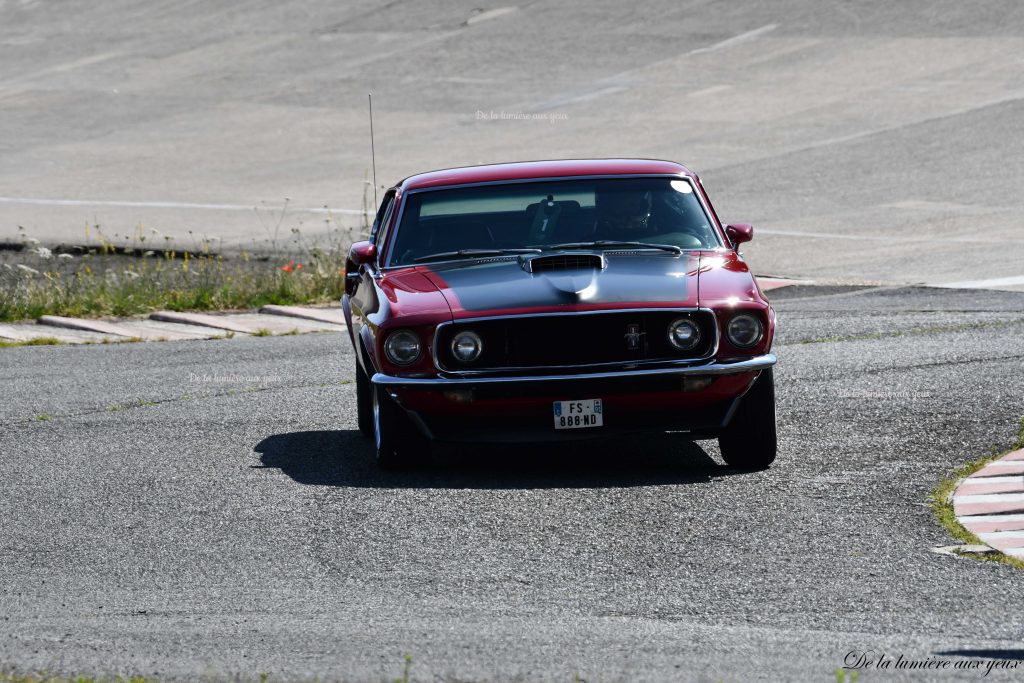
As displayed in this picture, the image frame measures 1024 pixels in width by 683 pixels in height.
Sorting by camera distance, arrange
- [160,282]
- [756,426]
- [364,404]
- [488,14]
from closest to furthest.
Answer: [756,426] → [364,404] → [160,282] → [488,14]

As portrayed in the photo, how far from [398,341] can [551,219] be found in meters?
1.45

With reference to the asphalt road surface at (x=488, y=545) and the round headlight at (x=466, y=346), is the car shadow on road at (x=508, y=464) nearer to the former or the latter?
the asphalt road surface at (x=488, y=545)

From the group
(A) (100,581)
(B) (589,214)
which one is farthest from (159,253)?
(A) (100,581)

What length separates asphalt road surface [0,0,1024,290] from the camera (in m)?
23.0

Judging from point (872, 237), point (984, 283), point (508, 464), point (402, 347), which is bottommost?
point (872, 237)

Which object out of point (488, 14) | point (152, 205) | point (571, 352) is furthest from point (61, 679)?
point (488, 14)

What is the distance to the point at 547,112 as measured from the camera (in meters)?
32.9

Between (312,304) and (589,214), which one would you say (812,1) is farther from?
(589,214)

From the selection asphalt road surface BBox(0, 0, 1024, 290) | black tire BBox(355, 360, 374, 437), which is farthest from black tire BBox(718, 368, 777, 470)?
asphalt road surface BBox(0, 0, 1024, 290)

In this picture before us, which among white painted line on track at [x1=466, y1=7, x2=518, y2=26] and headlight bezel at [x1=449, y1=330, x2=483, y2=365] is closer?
headlight bezel at [x1=449, y1=330, x2=483, y2=365]

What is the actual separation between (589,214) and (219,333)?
688cm

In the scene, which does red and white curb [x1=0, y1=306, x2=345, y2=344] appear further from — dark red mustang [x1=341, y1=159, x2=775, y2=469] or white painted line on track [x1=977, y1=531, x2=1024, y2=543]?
white painted line on track [x1=977, y1=531, x2=1024, y2=543]

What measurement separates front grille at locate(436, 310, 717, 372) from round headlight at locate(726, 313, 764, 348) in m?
0.14

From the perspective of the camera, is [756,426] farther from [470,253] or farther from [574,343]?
[470,253]
